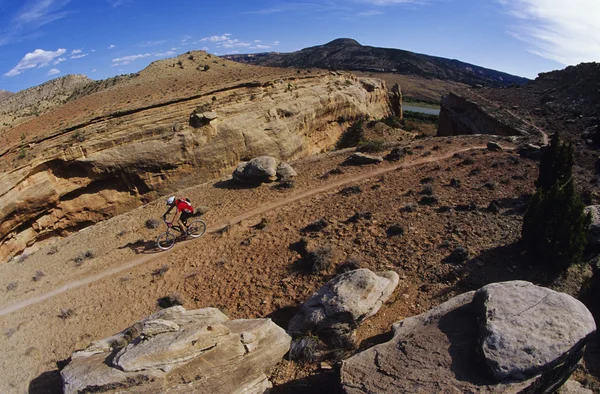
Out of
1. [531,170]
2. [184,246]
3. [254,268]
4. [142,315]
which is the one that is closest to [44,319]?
[142,315]

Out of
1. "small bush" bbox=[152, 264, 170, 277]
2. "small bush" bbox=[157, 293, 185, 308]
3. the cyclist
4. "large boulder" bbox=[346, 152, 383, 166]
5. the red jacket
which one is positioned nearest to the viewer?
"small bush" bbox=[157, 293, 185, 308]

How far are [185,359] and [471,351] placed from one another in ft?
18.6

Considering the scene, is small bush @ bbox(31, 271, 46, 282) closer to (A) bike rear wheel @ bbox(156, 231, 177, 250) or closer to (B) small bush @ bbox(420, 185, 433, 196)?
(A) bike rear wheel @ bbox(156, 231, 177, 250)

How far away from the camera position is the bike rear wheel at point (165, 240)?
1437 centimetres

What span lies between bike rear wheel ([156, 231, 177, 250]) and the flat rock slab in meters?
11.3

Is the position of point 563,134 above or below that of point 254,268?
above

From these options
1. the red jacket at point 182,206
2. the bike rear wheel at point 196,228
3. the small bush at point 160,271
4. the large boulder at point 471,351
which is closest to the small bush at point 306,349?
the large boulder at point 471,351

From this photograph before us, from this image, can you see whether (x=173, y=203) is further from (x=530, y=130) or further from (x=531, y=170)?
(x=530, y=130)

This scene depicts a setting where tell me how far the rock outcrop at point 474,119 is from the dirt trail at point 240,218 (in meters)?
8.71

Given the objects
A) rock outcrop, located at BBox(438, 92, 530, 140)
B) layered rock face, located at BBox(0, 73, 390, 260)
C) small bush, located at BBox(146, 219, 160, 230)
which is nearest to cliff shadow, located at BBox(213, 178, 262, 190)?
layered rock face, located at BBox(0, 73, 390, 260)

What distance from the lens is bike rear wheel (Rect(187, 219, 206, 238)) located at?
1492cm

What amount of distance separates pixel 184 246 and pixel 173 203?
1863mm

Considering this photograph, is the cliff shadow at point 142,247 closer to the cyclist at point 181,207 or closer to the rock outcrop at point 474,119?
the cyclist at point 181,207

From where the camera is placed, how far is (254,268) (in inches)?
491
